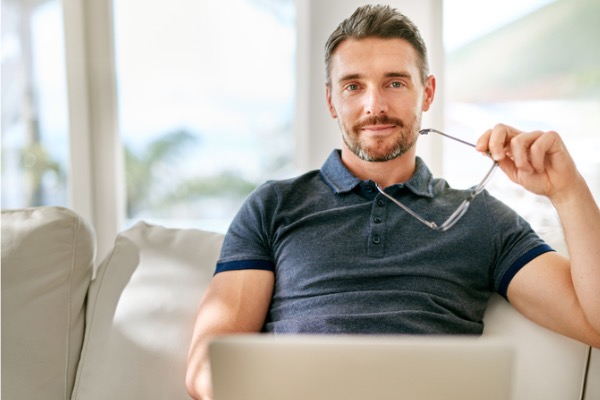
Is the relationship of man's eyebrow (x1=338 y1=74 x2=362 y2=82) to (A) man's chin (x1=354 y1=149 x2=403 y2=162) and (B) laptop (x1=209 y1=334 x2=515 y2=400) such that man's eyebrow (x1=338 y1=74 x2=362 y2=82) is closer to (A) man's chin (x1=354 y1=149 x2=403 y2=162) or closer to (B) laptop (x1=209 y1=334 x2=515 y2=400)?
(A) man's chin (x1=354 y1=149 x2=403 y2=162)

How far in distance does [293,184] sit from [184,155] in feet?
4.58

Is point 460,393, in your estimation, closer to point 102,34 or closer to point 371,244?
point 371,244

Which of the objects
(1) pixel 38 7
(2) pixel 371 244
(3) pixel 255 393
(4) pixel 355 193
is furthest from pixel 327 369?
(1) pixel 38 7

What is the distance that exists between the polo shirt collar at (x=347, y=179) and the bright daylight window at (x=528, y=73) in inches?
42.0

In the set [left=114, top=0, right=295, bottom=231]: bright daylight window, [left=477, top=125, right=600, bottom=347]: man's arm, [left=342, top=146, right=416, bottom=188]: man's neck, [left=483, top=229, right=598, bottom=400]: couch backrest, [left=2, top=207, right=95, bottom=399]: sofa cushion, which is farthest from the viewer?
[left=114, top=0, right=295, bottom=231]: bright daylight window

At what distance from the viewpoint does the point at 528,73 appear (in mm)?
2559

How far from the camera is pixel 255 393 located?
0.69 meters

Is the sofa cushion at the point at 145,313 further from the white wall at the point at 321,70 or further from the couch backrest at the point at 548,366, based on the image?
the white wall at the point at 321,70

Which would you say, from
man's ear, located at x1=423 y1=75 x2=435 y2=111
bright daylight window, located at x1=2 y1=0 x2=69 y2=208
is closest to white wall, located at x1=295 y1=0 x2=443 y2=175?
man's ear, located at x1=423 y1=75 x2=435 y2=111

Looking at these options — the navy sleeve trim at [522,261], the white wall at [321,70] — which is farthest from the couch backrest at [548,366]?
the white wall at [321,70]

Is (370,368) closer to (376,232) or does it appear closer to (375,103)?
(376,232)

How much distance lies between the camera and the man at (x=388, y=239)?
4.22 feet

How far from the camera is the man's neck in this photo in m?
1.59

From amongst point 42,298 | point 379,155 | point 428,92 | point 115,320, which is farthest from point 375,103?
point 42,298
